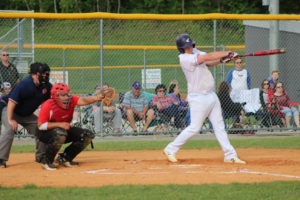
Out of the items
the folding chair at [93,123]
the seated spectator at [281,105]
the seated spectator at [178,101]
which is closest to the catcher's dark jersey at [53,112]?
the folding chair at [93,123]

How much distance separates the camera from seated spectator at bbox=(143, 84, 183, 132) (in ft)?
42.4

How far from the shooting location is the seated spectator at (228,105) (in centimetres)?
1312

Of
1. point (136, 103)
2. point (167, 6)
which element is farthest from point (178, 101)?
point (167, 6)

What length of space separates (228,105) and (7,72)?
505 cm

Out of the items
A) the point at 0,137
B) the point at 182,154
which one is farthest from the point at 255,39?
the point at 0,137

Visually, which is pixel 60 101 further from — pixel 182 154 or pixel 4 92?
pixel 4 92

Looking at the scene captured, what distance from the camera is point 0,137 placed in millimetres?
8945

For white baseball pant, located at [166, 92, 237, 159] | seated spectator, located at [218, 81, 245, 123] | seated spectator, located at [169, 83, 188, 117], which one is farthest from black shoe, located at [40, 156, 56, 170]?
seated spectator, located at [218, 81, 245, 123]

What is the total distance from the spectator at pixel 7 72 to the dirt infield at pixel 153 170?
2529mm

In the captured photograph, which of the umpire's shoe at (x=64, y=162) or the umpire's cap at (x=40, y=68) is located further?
the umpire's shoe at (x=64, y=162)

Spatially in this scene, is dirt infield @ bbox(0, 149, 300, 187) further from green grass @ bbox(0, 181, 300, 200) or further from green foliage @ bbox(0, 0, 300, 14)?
green foliage @ bbox(0, 0, 300, 14)

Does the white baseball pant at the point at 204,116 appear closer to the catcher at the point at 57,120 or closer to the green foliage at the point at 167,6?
the catcher at the point at 57,120

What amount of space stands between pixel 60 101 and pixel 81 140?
2.59 feet

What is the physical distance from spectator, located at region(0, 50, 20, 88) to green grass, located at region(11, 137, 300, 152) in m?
1.68
